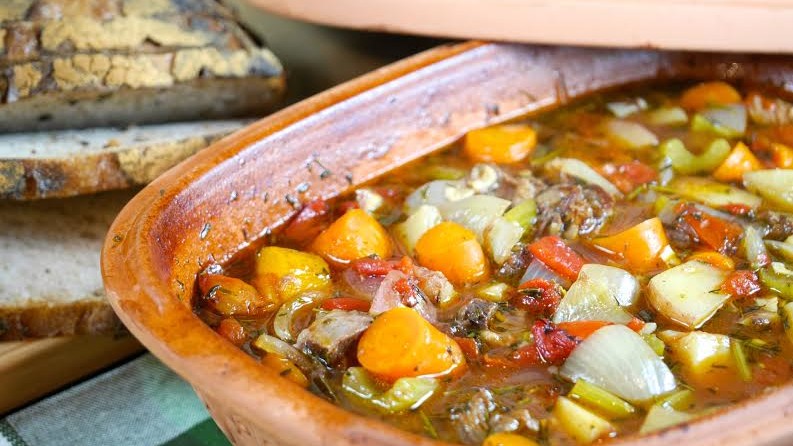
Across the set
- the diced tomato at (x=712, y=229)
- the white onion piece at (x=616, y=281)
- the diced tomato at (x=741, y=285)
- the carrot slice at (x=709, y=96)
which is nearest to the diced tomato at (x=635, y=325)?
the white onion piece at (x=616, y=281)

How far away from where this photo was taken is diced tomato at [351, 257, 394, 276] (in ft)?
8.57

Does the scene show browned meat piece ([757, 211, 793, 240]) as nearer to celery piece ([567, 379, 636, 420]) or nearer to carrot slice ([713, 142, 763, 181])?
carrot slice ([713, 142, 763, 181])

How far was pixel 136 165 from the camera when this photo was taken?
332 centimetres

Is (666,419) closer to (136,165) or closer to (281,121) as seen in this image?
(281,121)

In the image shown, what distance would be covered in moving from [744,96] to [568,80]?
29.7 inches

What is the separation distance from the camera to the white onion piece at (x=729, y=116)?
3.52 metres

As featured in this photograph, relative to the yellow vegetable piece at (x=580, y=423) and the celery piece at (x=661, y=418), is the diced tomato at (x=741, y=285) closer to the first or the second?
Result: the celery piece at (x=661, y=418)

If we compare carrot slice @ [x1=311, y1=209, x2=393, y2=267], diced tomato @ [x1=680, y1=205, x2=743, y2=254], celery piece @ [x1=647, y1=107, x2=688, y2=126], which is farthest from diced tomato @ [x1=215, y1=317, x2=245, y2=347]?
celery piece @ [x1=647, y1=107, x2=688, y2=126]

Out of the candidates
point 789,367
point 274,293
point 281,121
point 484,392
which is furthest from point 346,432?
point 281,121

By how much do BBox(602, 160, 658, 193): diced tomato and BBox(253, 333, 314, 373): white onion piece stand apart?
139cm

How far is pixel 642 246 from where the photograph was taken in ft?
8.82

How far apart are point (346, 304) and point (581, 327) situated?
0.64 metres

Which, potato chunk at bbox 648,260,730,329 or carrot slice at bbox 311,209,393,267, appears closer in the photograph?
potato chunk at bbox 648,260,730,329

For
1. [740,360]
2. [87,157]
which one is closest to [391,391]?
[740,360]
